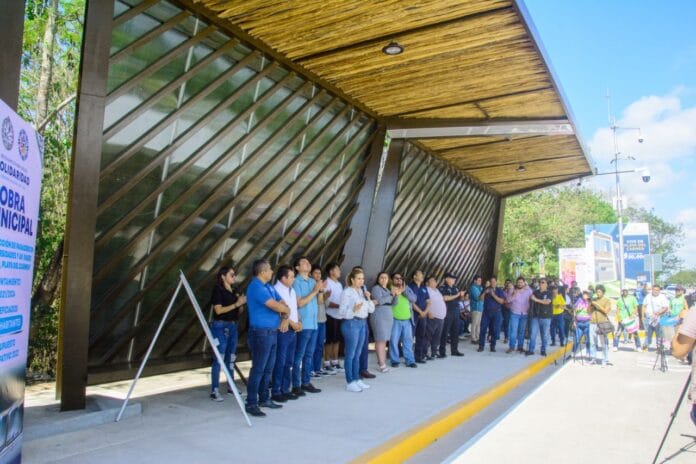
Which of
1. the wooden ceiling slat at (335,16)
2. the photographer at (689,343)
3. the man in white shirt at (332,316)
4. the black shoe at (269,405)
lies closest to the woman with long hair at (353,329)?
the man in white shirt at (332,316)

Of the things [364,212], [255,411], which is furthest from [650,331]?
[255,411]

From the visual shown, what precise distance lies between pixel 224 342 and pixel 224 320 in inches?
11.3

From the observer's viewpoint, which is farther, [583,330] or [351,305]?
[583,330]

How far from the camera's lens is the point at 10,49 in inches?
174

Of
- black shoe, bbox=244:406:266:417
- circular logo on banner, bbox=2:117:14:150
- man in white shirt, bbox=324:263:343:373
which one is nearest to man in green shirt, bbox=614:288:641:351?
man in white shirt, bbox=324:263:343:373

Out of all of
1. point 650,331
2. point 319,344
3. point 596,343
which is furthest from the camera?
point 650,331

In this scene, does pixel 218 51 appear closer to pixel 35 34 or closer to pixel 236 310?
pixel 236 310

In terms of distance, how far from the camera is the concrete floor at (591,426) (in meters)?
4.88

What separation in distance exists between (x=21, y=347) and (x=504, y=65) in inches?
271

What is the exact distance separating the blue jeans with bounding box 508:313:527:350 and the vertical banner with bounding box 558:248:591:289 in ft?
54.7

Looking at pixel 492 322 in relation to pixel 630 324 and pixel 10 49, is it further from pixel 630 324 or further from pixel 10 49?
pixel 10 49

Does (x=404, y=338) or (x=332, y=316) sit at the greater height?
(x=332, y=316)

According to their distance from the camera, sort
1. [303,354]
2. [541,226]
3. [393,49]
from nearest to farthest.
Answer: [303,354] → [393,49] → [541,226]

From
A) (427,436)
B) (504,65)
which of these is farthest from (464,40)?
(427,436)
